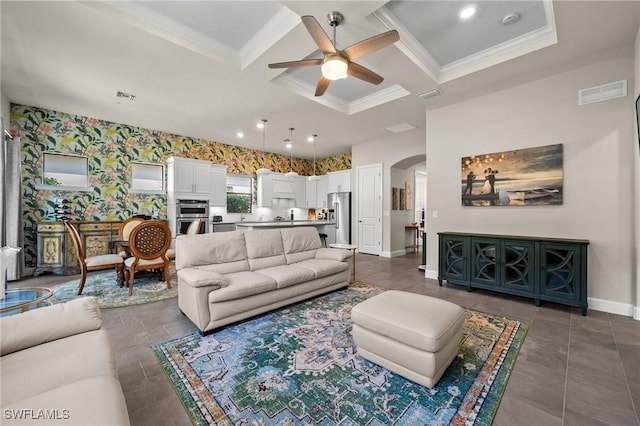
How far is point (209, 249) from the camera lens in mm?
3150

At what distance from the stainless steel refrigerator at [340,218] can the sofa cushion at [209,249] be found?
4639 millimetres

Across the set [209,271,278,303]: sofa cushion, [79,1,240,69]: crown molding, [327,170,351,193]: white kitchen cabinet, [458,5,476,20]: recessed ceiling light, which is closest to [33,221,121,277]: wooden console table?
[209,271,278,303]: sofa cushion

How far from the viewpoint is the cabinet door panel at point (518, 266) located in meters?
3.34

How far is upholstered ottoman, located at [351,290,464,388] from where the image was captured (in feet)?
5.72

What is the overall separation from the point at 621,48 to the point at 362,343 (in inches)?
171

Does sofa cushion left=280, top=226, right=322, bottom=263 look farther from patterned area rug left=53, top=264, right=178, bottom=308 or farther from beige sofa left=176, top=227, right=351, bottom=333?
patterned area rug left=53, top=264, right=178, bottom=308

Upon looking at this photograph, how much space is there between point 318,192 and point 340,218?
1489 millimetres

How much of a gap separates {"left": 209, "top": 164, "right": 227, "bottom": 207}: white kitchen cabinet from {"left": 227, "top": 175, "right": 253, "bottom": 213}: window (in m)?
0.54

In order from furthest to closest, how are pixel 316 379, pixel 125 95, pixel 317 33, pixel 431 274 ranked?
pixel 431 274, pixel 125 95, pixel 317 33, pixel 316 379

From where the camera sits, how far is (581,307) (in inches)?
119

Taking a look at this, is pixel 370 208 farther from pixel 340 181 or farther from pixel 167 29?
pixel 167 29

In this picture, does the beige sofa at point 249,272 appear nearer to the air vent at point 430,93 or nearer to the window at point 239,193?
the air vent at point 430,93

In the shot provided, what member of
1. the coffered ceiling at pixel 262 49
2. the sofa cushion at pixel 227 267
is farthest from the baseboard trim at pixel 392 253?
the sofa cushion at pixel 227 267

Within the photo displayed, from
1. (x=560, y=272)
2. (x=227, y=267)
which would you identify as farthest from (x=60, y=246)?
(x=560, y=272)
